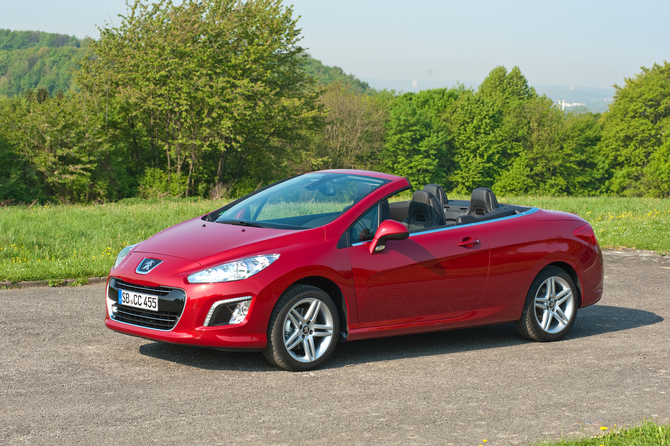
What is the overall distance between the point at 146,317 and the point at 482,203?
3661 mm

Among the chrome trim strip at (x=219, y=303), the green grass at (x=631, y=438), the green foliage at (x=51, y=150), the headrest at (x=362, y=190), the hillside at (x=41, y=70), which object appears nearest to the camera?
the green grass at (x=631, y=438)

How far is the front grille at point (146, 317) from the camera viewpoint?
506 centimetres

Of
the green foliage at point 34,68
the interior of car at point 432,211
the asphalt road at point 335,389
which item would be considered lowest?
the asphalt road at point 335,389

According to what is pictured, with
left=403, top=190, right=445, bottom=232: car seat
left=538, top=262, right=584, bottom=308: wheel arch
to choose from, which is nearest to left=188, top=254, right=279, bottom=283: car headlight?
left=403, top=190, right=445, bottom=232: car seat

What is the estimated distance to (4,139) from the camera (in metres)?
44.8

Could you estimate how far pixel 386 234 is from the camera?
5.45m

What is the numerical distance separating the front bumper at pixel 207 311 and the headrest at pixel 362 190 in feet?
4.30

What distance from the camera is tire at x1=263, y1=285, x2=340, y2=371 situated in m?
5.12

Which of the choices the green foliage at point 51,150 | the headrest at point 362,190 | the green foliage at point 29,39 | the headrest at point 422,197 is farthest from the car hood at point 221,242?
the green foliage at point 29,39

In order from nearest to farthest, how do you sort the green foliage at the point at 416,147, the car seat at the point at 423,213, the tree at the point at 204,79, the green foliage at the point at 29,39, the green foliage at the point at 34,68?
the car seat at the point at 423,213 → the tree at the point at 204,79 → the green foliage at the point at 416,147 → the green foliage at the point at 34,68 → the green foliage at the point at 29,39

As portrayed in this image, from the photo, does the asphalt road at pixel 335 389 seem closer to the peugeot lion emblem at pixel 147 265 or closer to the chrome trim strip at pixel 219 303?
the chrome trim strip at pixel 219 303

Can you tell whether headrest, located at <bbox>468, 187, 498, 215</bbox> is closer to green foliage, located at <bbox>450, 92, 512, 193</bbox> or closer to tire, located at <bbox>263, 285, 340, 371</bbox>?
tire, located at <bbox>263, 285, 340, 371</bbox>

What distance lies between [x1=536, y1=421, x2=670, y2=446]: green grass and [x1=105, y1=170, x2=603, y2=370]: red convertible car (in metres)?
2.10

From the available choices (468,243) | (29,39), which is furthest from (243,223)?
(29,39)
